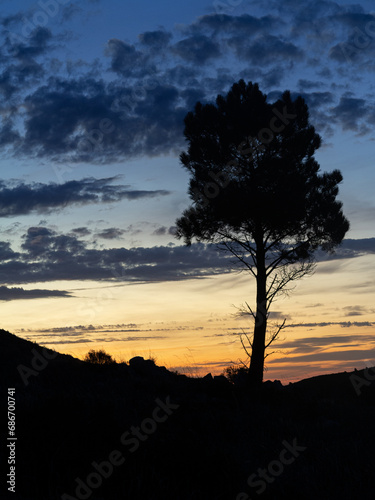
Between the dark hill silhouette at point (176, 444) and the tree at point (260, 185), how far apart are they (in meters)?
7.31

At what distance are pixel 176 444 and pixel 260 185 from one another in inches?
553

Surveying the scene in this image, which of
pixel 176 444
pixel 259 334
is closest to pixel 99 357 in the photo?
pixel 259 334

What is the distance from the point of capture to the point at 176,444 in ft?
25.9

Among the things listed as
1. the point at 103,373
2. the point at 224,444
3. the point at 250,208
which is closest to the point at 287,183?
the point at 250,208

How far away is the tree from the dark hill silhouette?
24.0 ft

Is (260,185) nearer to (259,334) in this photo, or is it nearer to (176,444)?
(259,334)

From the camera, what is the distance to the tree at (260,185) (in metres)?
20.1

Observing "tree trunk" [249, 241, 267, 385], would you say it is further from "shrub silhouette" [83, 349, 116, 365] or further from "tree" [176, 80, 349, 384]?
"shrub silhouette" [83, 349, 116, 365]

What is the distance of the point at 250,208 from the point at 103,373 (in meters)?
8.63

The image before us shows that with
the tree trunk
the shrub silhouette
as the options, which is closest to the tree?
the tree trunk

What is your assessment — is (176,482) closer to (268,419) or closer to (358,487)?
(358,487)

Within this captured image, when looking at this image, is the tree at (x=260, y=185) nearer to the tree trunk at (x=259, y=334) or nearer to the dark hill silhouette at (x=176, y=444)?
the tree trunk at (x=259, y=334)

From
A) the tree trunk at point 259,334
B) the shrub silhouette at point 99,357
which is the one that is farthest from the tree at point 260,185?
the shrub silhouette at point 99,357

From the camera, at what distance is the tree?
2009cm
